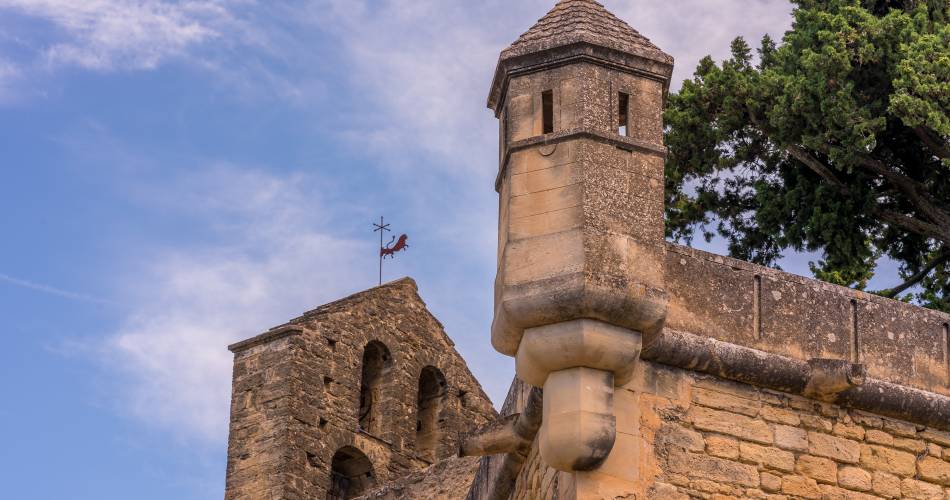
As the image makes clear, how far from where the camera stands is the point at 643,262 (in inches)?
351

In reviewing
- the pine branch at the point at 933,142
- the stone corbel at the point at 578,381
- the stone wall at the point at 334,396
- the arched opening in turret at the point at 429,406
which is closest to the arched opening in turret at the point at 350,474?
the stone wall at the point at 334,396

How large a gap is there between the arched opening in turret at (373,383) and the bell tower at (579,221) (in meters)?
19.4

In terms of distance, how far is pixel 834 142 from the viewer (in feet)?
60.8

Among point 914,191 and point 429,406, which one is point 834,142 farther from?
point 429,406

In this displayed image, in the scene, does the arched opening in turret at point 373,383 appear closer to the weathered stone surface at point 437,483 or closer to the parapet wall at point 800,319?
the weathered stone surface at point 437,483

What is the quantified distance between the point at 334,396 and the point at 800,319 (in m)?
18.6

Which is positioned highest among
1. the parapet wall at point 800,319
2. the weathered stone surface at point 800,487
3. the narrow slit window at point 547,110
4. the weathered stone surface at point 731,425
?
the narrow slit window at point 547,110

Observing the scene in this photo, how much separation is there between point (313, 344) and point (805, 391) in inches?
739

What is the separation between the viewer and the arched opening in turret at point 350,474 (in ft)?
91.6

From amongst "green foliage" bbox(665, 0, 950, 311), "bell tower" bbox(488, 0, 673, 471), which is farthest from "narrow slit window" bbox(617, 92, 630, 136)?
"green foliage" bbox(665, 0, 950, 311)

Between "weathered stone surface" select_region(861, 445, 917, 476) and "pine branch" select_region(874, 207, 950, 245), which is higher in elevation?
"pine branch" select_region(874, 207, 950, 245)

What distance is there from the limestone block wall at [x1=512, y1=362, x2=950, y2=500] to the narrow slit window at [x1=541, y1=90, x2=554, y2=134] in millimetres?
1220

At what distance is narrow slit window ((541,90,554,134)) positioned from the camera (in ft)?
30.8

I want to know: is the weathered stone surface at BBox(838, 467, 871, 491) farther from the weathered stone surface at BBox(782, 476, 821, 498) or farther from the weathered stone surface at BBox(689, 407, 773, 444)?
the weathered stone surface at BBox(689, 407, 773, 444)
